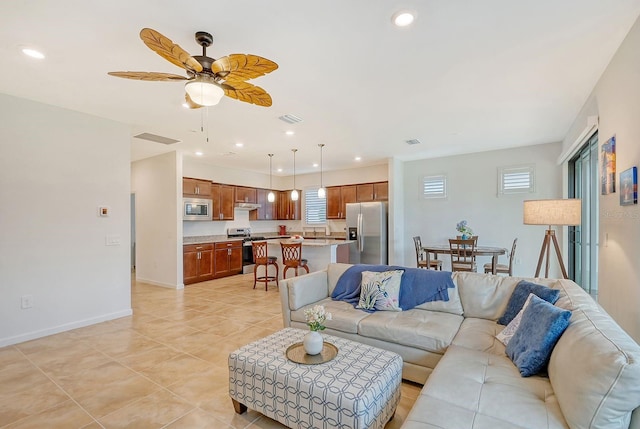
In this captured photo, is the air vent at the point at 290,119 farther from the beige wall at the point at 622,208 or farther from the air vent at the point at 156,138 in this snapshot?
the beige wall at the point at 622,208

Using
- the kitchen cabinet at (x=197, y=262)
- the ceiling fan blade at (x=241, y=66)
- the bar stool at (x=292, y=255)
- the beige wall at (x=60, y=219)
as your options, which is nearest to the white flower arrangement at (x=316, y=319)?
the ceiling fan blade at (x=241, y=66)

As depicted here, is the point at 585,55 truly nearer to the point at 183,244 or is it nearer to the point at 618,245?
the point at 618,245

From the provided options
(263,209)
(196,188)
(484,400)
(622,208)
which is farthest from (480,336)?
(263,209)

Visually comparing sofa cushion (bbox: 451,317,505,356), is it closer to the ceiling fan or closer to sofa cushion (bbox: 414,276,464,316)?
sofa cushion (bbox: 414,276,464,316)

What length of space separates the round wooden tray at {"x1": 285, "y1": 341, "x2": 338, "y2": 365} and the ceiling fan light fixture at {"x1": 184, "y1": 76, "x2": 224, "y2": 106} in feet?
6.16

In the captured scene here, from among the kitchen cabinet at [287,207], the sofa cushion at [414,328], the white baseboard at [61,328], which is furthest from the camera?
the kitchen cabinet at [287,207]

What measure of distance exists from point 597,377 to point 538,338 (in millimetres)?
538

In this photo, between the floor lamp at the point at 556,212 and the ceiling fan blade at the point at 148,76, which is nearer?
the ceiling fan blade at the point at 148,76

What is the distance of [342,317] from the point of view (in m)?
2.72

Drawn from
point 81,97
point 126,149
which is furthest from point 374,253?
point 81,97

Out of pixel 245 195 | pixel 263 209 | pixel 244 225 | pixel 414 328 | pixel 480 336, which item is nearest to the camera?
pixel 480 336

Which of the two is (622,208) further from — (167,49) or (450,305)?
(167,49)

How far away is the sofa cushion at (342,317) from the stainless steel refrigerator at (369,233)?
3604 mm

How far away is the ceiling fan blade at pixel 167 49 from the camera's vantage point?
1.66m
